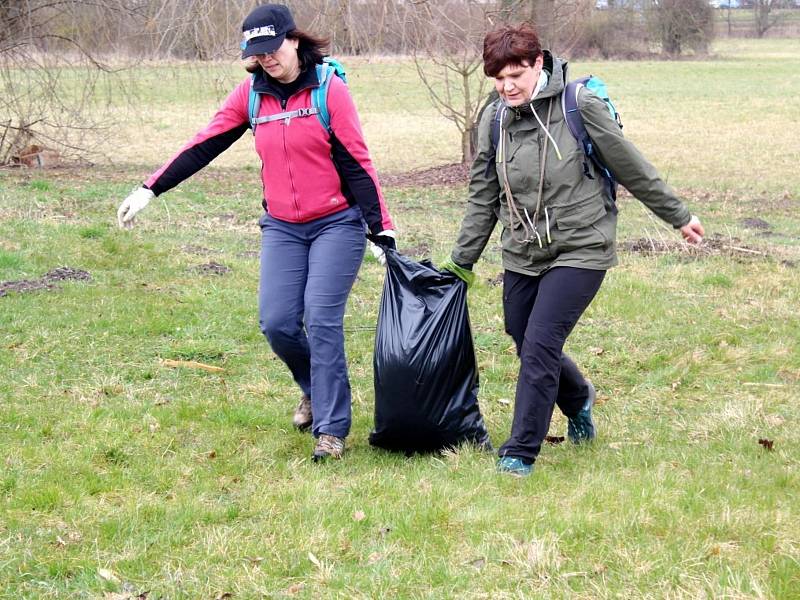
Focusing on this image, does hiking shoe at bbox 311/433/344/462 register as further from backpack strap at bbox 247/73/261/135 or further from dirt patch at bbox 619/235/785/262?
dirt patch at bbox 619/235/785/262

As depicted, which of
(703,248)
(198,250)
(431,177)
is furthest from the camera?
(431,177)

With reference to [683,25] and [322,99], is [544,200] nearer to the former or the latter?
[322,99]

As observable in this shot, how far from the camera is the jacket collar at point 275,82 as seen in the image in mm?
4555

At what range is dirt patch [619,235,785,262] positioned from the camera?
925 centimetres

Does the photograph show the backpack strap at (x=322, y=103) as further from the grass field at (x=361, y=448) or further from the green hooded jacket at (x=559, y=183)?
the grass field at (x=361, y=448)

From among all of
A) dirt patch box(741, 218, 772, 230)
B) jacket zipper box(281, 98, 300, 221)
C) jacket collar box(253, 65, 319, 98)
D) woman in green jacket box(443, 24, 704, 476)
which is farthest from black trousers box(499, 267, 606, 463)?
dirt patch box(741, 218, 772, 230)

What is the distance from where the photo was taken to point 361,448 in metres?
4.90

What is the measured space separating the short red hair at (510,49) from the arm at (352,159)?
2.36ft

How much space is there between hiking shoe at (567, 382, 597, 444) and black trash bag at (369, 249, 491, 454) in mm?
536

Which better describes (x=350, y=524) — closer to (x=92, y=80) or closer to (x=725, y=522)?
(x=725, y=522)

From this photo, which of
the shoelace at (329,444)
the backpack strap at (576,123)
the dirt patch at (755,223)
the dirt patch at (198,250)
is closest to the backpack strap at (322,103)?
the backpack strap at (576,123)

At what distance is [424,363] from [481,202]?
774 mm

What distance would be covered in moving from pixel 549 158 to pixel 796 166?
1410 cm

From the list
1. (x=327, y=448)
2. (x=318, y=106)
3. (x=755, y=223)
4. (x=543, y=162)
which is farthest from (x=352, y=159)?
(x=755, y=223)
